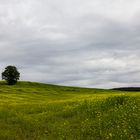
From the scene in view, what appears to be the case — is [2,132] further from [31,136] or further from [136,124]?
[136,124]

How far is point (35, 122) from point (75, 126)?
3209 mm

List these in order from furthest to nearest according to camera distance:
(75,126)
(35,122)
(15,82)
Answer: (15,82)
(35,122)
(75,126)

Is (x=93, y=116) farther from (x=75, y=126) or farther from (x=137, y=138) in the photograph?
(x=137, y=138)

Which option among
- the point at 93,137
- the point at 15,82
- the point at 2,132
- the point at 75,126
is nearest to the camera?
the point at 93,137

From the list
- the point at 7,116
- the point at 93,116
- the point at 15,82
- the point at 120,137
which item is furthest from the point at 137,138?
the point at 15,82

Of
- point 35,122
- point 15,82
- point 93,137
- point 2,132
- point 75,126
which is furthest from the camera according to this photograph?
point 15,82

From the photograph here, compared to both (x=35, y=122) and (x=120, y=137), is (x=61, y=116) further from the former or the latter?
(x=120, y=137)

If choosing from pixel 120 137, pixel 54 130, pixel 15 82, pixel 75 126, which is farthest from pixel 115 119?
pixel 15 82

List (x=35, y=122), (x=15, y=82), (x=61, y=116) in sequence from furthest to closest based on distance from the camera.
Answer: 1. (x=15, y=82)
2. (x=61, y=116)
3. (x=35, y=122)

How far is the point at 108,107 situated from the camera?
27.1m

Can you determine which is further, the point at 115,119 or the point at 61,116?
the point at 61,116

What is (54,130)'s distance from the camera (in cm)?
1989

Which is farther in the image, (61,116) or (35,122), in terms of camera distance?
(61,116)

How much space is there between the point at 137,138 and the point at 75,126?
5.88 meters
